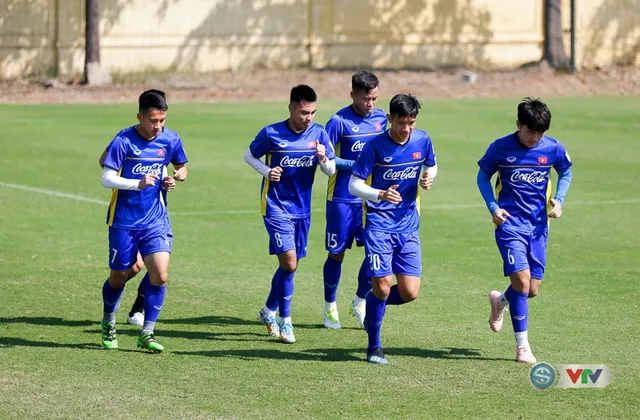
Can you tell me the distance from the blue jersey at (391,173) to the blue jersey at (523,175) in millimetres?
580

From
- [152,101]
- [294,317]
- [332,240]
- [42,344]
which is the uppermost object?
[152,101]

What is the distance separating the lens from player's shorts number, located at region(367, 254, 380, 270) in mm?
10359

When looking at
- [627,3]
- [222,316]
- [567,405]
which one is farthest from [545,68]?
[567,405]

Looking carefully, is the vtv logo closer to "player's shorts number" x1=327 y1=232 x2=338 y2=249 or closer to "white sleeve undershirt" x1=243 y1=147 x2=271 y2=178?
"player's shorts number" x1=327 y1=232 x2=338 y2=249

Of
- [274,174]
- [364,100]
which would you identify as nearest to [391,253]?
[274,174]

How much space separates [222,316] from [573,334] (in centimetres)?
343

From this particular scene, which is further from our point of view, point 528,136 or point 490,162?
point 490,162

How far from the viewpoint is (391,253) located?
1048 centimetres

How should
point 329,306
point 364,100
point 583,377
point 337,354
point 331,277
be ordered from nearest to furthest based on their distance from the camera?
point 583,377
point 337,354
point 364,100
point 329,306
point 331,277

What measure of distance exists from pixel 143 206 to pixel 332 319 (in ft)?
7.49

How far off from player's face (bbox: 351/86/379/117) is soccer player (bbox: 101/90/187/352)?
6.31 ft

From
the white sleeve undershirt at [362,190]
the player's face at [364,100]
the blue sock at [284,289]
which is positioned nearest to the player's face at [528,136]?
the white sleeve undershirt at [362,190]

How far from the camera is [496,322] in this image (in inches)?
433

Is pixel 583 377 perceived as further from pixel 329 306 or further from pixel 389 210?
pixel 329 306
